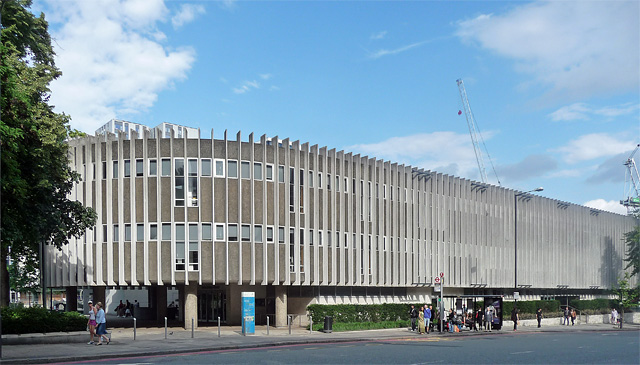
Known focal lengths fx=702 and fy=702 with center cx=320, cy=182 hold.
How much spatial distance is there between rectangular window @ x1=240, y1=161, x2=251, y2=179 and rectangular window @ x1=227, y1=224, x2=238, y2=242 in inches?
129

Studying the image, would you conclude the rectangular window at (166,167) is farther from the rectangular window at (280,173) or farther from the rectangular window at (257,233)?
the rectangular window at (280,173)

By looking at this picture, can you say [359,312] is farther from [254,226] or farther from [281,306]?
[254,226]

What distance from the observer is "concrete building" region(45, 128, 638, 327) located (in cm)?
4419

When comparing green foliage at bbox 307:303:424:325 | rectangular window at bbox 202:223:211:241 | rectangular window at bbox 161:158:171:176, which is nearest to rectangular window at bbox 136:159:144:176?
rectangular window at bbox 161:158:171:176

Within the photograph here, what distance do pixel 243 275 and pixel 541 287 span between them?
44105 mm

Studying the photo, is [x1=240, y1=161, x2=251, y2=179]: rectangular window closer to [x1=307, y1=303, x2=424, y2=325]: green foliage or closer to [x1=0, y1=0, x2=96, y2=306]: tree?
[x1=307, y1=303, x2=424, y2=325]: green foliage

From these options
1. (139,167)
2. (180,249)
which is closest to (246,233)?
(180,249)

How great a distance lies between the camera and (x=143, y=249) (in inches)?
1729

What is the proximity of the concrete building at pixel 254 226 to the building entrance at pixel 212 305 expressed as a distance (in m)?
0.10

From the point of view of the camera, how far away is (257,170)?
152 feet

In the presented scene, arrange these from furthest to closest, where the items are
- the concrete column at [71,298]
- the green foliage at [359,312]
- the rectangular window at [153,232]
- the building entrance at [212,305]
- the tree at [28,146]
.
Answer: the concrete column at [71,298] < the building entrance at [212,305] < the green foliage at [359,312] < the rectangular window at [153,232] < the tree at [28,146]

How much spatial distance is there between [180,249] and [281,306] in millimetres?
8310

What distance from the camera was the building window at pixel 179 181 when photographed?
4425 centimetres

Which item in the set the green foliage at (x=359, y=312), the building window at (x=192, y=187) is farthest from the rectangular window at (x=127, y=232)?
the green foliage at (x=359, y=312)
